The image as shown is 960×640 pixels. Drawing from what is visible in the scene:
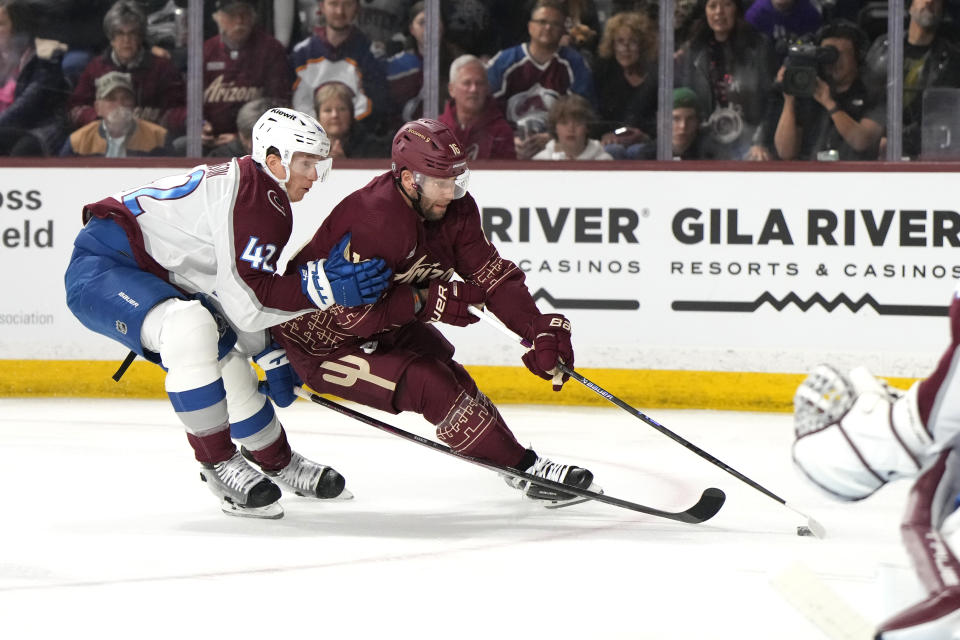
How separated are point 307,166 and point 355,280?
1.35ft

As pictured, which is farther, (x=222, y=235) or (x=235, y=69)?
(x=235, y=69)

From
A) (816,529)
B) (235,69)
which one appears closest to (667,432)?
(816,529)

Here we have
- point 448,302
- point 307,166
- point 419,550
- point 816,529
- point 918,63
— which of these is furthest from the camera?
point 918,63

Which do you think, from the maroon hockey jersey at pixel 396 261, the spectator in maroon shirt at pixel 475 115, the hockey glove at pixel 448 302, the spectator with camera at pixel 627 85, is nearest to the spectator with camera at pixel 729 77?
the spectator with camera at pixel 627 85

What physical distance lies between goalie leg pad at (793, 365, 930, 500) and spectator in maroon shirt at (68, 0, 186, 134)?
418 centimetres

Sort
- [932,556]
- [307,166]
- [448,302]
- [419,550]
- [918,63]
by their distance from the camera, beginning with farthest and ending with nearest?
[918,63] < [307,166] < [448,302] < [419,550] < [932,556]

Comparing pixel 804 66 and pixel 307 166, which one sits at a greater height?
pixel 804 66

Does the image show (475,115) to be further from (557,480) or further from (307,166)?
(557,480)

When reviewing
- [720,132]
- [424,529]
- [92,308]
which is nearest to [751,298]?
[720,132]

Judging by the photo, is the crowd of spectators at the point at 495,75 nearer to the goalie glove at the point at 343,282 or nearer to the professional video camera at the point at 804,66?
the professional video camera at the point at 804,66

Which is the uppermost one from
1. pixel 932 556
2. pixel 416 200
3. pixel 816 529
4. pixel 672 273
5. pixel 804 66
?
pixel 804 66

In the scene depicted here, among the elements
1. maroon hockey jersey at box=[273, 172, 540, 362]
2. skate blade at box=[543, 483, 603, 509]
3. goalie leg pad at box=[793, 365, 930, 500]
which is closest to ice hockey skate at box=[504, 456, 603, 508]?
skate blade at box=[543, 483, 603, 509]

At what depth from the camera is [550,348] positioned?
10.4 ft

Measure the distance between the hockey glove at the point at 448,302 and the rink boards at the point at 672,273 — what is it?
1.97 meters
